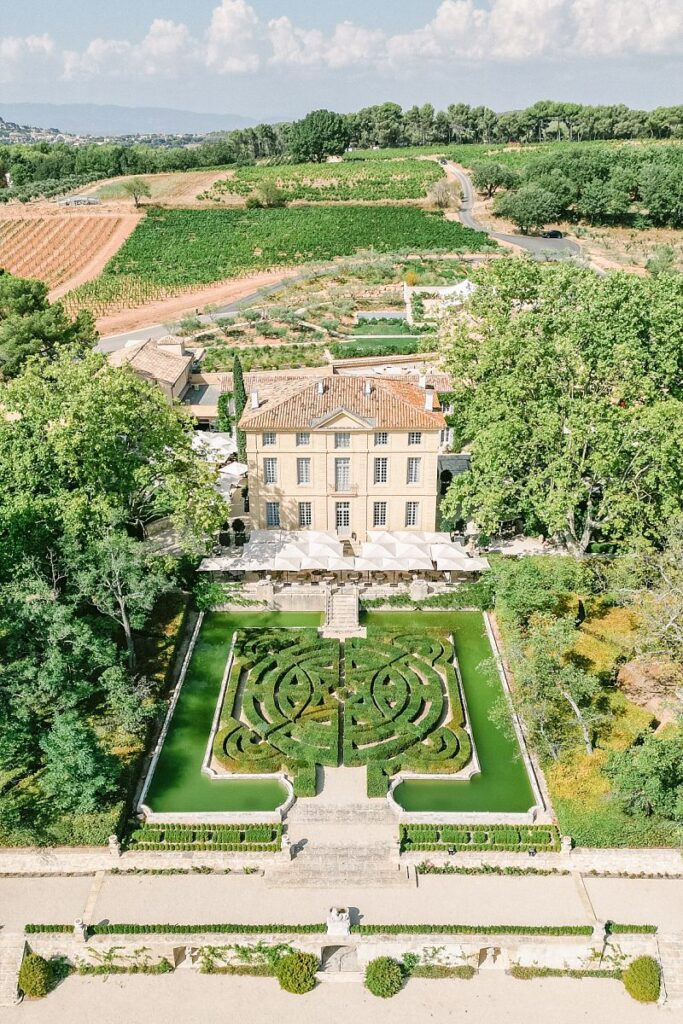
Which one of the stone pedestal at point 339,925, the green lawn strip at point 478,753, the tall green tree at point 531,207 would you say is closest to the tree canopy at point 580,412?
the green lawn strip at point 478,753

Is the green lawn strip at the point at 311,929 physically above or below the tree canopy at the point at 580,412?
below

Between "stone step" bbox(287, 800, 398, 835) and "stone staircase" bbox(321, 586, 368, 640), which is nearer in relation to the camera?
"stone step" bbox(287, 800, 398, 835)

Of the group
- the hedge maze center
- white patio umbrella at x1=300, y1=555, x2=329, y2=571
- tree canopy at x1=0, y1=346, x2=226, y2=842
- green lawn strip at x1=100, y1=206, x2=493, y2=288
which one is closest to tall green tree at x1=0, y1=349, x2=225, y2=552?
tree canopy at x1=0, y1=346, x2=226, y2=842

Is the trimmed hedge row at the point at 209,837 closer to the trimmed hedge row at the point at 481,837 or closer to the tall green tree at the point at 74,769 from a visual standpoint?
the tall green tree at the point at 74,769

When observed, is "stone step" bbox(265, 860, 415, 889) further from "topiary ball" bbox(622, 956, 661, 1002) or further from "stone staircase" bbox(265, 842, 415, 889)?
"topiary ball" bbox(622, 956, 661, 1002)

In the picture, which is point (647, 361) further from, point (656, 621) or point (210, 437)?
point (210, 437)

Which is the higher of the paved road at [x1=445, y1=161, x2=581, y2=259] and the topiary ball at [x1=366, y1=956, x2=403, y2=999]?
the paved road at [x1=445, y1=161, x2=581, y2=259]

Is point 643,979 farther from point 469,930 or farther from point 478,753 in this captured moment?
point 478,753

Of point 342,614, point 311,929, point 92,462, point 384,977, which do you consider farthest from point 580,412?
point 384,977
